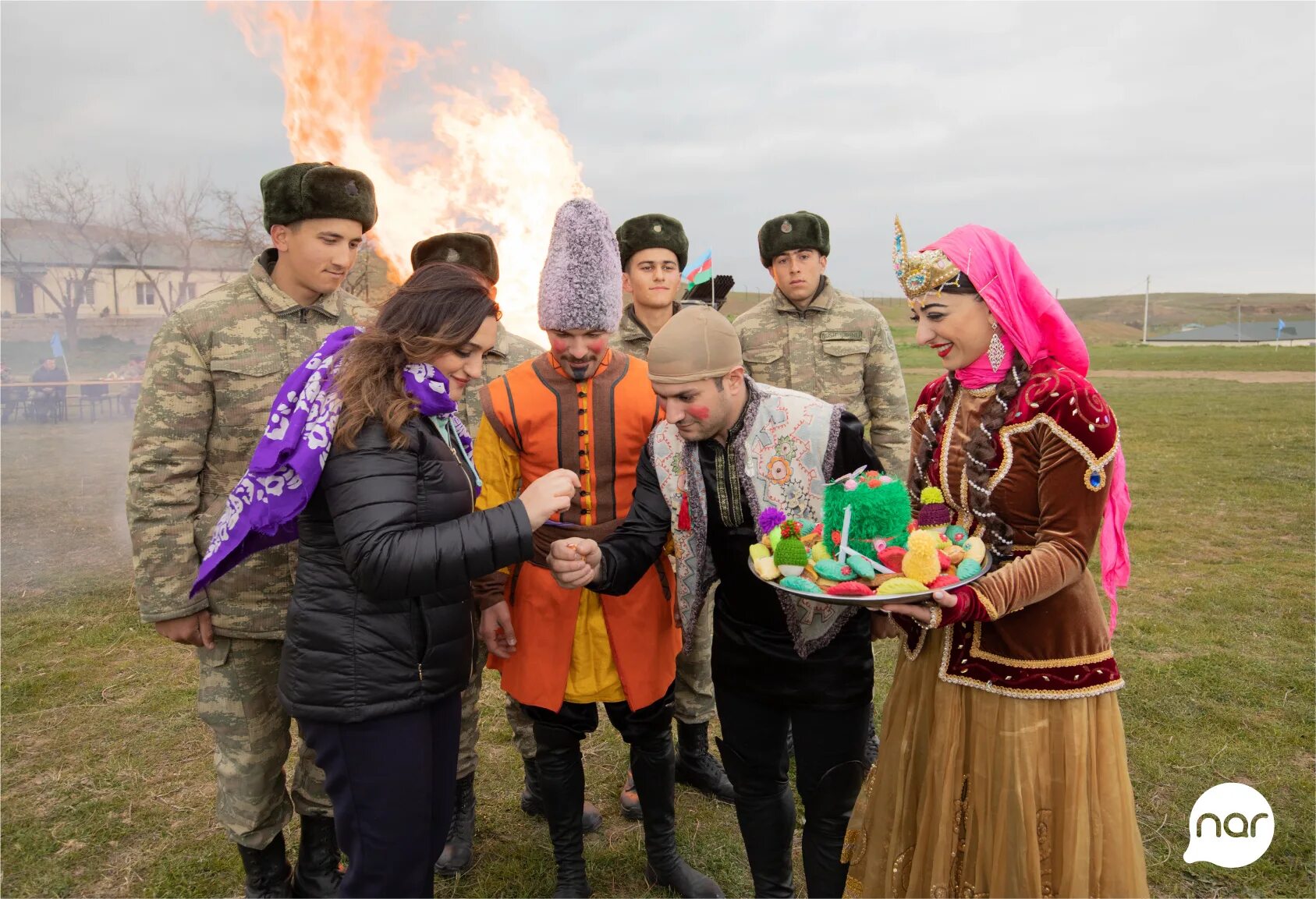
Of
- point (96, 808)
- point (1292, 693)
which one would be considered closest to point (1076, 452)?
point (1292, 693)

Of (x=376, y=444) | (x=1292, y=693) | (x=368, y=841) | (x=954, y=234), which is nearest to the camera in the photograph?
(x=376, y=444)

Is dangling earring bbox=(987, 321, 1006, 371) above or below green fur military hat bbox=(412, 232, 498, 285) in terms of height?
below

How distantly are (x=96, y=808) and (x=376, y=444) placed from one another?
375cm

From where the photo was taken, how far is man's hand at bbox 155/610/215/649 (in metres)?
3.47

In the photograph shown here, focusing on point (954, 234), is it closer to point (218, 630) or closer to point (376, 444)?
point (376, 444)

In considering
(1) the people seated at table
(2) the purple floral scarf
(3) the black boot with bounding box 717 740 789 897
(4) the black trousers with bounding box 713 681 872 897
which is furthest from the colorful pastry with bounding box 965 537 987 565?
(1) the people seated at table

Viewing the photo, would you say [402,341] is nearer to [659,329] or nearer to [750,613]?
[750,613]

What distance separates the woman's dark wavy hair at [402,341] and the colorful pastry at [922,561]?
158 centimetres

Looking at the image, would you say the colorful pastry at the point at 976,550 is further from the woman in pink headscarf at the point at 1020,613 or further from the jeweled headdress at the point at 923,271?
the jeweled headdress at the point at 923,271

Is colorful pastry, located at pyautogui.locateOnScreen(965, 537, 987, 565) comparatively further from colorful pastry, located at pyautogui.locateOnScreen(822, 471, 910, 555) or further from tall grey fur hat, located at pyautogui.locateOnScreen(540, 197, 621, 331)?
tall grey fur hat, located at pyautogui.locateOnScreen(540, 197, 621, 331)

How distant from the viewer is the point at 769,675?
3.15 metres

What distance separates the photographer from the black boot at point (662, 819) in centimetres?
376

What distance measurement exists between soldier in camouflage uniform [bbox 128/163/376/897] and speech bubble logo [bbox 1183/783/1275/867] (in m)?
4.38

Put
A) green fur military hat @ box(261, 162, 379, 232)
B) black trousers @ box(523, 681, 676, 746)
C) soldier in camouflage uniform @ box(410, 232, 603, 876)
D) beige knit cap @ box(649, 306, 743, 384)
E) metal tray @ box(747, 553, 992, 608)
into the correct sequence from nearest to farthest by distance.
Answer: metal tray @ box(747, 553, 992, 608) → beige knit cap @ box(649, 306, 743, 384) → green fur military hat @ box(261, 162, 379, 232) → black trousers @ box(523, 681, 676, 746) → soldier in camouflage uniform @ box(410, 232, 603, 876)
